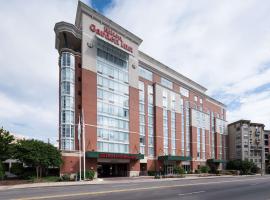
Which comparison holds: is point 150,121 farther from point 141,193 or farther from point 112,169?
point 141,193

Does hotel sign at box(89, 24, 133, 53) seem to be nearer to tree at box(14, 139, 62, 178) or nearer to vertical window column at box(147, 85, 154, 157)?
vertical window column at box(147, 85, 154, 157)

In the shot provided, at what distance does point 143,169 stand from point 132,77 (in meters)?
20.0

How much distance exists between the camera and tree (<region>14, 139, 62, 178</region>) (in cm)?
3881

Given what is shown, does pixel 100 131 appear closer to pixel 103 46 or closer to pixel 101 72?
pixel 101 72

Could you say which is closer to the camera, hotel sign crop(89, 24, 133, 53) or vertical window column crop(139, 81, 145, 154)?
hotel sign crop(89, 24, 133, 53)

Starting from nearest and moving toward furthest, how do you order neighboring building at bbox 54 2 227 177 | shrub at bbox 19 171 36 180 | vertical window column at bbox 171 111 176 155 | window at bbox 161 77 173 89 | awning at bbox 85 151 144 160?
1. shrub at bbox 19 171 36 180
2. awning at bbox 85 151 144 160
3. neighboring building at bbox 54 2 227 177
4. vertical window column at bbox 171 111 176 155
5. window at bbox 161 77 173 89

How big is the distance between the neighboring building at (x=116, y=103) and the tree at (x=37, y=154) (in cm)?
424

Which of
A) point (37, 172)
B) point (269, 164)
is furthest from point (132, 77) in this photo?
point (269, 164)

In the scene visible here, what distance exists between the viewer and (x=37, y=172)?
4038cm

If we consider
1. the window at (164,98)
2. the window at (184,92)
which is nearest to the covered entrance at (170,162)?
the window at (164,98)

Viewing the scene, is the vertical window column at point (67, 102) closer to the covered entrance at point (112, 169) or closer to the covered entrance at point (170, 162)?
the covered entrance at point (112, 169)

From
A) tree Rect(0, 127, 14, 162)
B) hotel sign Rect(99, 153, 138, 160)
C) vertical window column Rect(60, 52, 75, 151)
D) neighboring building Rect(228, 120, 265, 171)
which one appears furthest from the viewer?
neighboring building Rect(228, 120, 265, 171)

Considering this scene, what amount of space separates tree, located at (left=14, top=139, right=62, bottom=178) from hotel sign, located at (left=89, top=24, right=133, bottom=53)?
23.3 metres

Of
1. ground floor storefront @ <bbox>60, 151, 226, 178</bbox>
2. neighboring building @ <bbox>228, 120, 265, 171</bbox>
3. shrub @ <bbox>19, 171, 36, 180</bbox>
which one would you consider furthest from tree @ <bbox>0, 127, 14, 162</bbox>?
neighboring building @ <bbox>228, 120, 265, 171</bbox>
